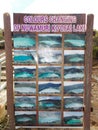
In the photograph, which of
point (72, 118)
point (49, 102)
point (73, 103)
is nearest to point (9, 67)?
point (49, 102)

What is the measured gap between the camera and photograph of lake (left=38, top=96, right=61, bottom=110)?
6.54 meters

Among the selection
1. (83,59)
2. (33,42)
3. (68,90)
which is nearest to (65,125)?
(68,90)

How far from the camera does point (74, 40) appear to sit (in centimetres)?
626

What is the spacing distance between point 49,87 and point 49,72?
332 millimetres

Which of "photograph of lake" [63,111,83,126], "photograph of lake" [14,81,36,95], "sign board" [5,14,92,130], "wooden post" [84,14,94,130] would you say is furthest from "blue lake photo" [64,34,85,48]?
"photograph of lake" [63,111,83,126]

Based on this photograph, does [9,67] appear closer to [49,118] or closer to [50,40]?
[50,40]

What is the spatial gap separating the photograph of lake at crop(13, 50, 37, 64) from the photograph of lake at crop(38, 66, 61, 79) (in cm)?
24

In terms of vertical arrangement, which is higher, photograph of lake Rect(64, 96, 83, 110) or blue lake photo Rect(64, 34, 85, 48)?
blue lake photo Rect(64, 34, 85, 48)

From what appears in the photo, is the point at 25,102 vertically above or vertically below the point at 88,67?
below

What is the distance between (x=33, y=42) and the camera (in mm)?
6297

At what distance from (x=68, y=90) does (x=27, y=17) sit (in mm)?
1749

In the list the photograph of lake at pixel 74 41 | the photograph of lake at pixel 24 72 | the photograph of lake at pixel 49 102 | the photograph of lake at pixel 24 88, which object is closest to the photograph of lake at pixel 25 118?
the photograph of lake at pixel 49 102

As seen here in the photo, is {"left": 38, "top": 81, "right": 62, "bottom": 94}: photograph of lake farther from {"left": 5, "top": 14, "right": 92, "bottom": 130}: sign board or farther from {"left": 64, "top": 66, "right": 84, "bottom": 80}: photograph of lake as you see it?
{"left": 64, "top": 66, "right": 84, "bottom": 80}: photograph of lake

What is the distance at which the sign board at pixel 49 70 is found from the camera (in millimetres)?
6180
